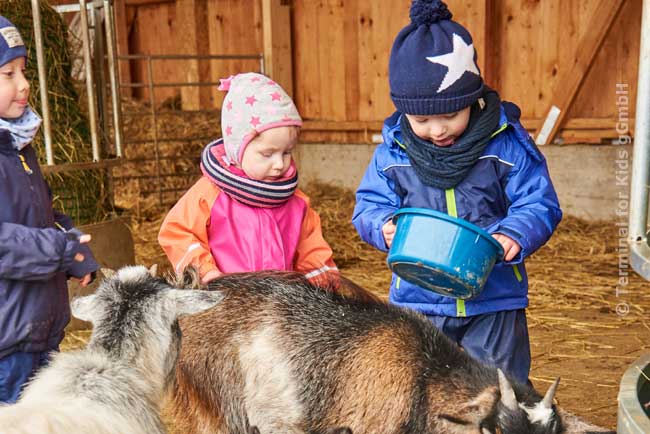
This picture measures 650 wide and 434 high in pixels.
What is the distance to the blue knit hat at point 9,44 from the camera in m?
2.97

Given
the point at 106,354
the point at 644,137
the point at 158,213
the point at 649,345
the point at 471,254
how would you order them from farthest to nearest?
the point at 158,213
the point at 649,345
the point at 471,254
the point at 106,354
the point at 644,137

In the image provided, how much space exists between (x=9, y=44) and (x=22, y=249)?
0.77 metres

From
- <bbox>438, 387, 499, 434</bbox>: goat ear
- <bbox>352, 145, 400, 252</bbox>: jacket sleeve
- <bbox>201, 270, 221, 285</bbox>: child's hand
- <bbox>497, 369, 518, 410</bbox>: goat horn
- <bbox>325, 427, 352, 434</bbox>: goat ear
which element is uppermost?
<bbox>352, 145, 400, 252</bbox>: jacket sleeve

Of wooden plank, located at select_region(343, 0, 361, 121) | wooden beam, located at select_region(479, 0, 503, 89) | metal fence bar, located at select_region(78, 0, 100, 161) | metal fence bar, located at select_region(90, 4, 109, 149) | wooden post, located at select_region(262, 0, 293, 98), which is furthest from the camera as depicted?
wooden plank, located at select_region(343, 0, 361, 121)

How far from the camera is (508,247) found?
2896mm

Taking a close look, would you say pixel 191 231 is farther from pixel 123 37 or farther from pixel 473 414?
pixel 123 37

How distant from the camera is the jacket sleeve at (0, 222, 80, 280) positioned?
9.21 ft

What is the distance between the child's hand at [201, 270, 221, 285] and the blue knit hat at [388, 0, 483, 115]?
3.09 ft

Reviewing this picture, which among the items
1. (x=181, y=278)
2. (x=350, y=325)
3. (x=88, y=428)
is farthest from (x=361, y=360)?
(x=88, y=428)

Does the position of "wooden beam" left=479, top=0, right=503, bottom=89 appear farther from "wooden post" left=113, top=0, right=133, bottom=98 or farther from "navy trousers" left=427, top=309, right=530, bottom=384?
"wooden post" left=113, top=0, right=133, bottom=98

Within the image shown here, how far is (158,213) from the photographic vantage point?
966 cm

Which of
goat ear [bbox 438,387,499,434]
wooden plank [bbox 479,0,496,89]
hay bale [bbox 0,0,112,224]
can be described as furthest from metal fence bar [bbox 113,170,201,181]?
goat ear [bbox 438,387,499,434]

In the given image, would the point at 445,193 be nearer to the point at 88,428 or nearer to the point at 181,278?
the point at 181,278

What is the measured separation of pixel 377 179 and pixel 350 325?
2.79ft
